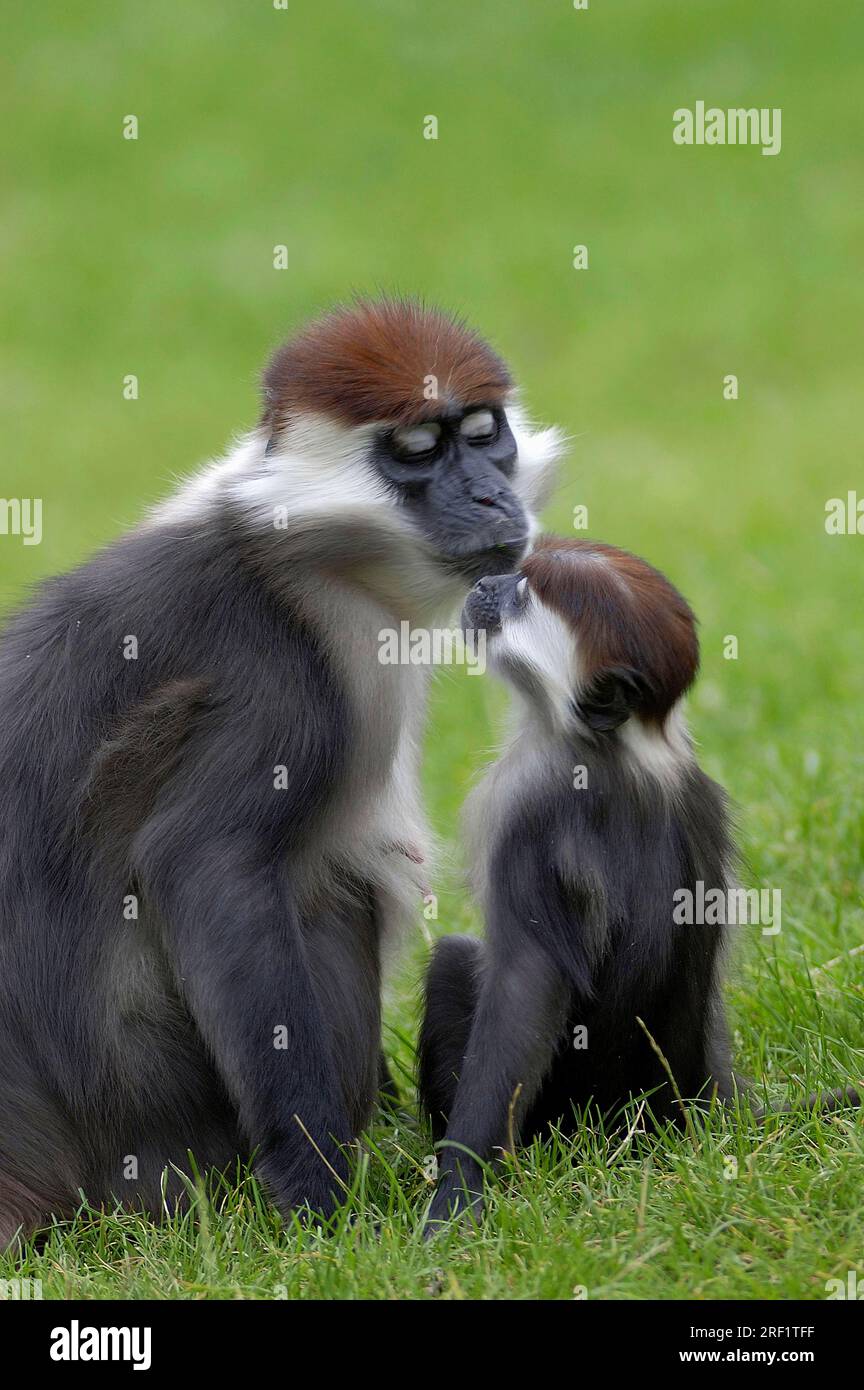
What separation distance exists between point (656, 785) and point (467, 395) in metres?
1.15

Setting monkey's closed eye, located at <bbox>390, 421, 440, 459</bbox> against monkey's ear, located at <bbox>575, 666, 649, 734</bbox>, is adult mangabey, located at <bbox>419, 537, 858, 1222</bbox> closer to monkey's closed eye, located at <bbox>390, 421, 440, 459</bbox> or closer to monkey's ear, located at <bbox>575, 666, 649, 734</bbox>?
monkey's ear, located at <bbox>575, 666, 649, 734</bbox>

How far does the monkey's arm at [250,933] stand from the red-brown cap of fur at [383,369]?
0.88 meters

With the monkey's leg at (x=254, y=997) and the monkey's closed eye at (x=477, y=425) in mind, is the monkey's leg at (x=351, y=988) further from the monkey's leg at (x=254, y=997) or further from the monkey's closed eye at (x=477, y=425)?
the monkey's closed eye at (x=477, y=425)

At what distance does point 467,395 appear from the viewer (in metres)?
4.78

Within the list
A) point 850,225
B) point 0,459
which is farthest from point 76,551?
point 850,225

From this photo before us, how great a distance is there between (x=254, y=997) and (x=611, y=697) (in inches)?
46.7

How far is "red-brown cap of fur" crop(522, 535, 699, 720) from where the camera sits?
4.50 m

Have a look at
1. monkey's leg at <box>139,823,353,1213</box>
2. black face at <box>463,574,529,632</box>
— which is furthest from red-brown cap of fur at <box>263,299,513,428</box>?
monkey's leg at <box>139,823,353,1213</box>

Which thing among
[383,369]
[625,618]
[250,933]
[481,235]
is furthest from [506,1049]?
[481,235]

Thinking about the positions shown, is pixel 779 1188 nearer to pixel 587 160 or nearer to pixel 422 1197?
pixel 422 1197

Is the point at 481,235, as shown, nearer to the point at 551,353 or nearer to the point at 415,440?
the point at 551,353

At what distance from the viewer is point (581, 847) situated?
4.59 metres

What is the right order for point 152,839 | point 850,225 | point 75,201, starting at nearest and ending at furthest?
1. point 152,839
2. point 850,225
3. point 75,201

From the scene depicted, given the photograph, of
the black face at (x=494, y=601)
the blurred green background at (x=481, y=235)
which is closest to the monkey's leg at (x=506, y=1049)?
the black face at (x=494, y=601)
